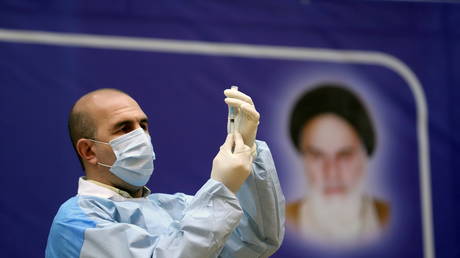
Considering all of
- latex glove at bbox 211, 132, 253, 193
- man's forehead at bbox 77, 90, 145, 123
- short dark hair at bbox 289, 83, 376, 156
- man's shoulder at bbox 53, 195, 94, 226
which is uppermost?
short dark hair at bbox 289, 83, 376, 156

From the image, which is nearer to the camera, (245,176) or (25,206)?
(245,176)

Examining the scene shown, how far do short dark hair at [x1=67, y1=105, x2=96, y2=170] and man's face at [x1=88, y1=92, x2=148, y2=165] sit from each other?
16 mm

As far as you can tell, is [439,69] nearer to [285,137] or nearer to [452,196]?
[452,196]

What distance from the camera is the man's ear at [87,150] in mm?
1812

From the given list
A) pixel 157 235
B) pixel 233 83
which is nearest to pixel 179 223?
pixel 157 235

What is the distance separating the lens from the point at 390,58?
3.05 meters

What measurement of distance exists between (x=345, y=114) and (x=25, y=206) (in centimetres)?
132

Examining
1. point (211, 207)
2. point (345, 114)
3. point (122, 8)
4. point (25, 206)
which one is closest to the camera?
point (211, 207)

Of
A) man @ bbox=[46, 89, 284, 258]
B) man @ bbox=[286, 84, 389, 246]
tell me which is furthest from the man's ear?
man @ bbox=[286, 84, 389, 246]

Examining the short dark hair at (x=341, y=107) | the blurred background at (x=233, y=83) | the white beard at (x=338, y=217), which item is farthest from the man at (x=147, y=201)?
the short dark hair at (x=341, y=107)

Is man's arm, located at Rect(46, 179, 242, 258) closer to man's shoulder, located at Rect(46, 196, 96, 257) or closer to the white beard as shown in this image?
man's shoulder, located at Rect(46, 196, 96, 257)

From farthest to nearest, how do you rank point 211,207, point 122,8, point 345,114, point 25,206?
point 345,114 → point 122,8 → point 25,206 → point 211,207

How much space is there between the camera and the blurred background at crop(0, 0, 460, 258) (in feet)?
8.67

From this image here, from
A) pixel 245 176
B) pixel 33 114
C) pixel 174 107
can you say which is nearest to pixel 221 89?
pixel 174 107
